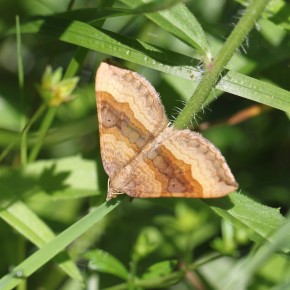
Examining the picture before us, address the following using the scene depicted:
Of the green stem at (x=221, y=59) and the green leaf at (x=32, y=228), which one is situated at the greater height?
the green stem at (x=221, y=59)

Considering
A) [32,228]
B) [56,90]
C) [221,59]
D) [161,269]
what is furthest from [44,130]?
[221,59]

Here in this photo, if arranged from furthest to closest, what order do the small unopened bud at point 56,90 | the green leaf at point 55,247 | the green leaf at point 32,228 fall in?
the small unopened bud at point 56,90
the green leaf at point 32,228
the green leaf at point 55,247

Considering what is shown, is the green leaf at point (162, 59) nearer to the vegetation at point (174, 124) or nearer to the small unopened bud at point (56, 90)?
the vegetation at point (174, 124)

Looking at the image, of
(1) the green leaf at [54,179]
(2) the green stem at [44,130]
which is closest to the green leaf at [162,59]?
(2) the green stem at [44,130]

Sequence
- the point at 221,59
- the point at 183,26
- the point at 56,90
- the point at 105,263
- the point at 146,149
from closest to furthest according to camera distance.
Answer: the point at 221,59
the point at 183,26
the point at 146,149
the point at 105,263
the point at 56,90

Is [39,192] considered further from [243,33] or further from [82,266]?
[243,33]

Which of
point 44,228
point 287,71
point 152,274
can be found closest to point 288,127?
point 287,71

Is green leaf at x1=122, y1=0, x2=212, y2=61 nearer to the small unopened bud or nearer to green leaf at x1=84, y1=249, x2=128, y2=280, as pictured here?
the small unopened bud

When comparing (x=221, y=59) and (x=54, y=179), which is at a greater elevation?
(x=221, y=59)

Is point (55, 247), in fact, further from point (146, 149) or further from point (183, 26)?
point (183, 26)
